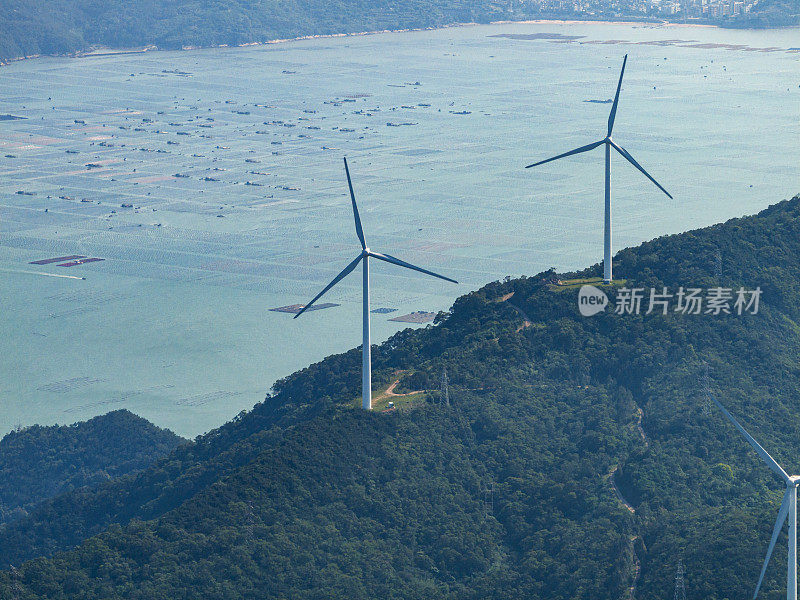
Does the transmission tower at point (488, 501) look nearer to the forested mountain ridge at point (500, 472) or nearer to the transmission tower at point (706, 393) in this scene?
the forested mountain ridge at point (500, 472)

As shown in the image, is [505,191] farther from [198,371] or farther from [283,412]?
[283,412]

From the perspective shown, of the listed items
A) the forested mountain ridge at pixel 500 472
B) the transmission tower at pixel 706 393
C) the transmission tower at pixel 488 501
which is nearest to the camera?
the forested mountain ridge at pixel 500 472

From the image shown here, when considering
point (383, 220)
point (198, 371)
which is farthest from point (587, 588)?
point (383, 220)

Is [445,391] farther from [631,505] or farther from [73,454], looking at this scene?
[73,454]

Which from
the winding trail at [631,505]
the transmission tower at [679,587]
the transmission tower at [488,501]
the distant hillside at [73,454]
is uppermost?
the transmission tower at [679,587]

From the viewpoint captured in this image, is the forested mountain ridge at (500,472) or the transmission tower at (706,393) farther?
the transmission tower at (706,393)

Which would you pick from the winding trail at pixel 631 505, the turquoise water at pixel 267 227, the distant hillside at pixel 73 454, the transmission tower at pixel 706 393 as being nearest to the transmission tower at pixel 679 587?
the winding trail at pixel 631 505

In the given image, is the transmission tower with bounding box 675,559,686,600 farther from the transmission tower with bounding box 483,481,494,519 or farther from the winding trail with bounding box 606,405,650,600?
the transmission tower with bounding box 483,481,494,519

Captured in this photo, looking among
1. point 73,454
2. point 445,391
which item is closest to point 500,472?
point 445,391
